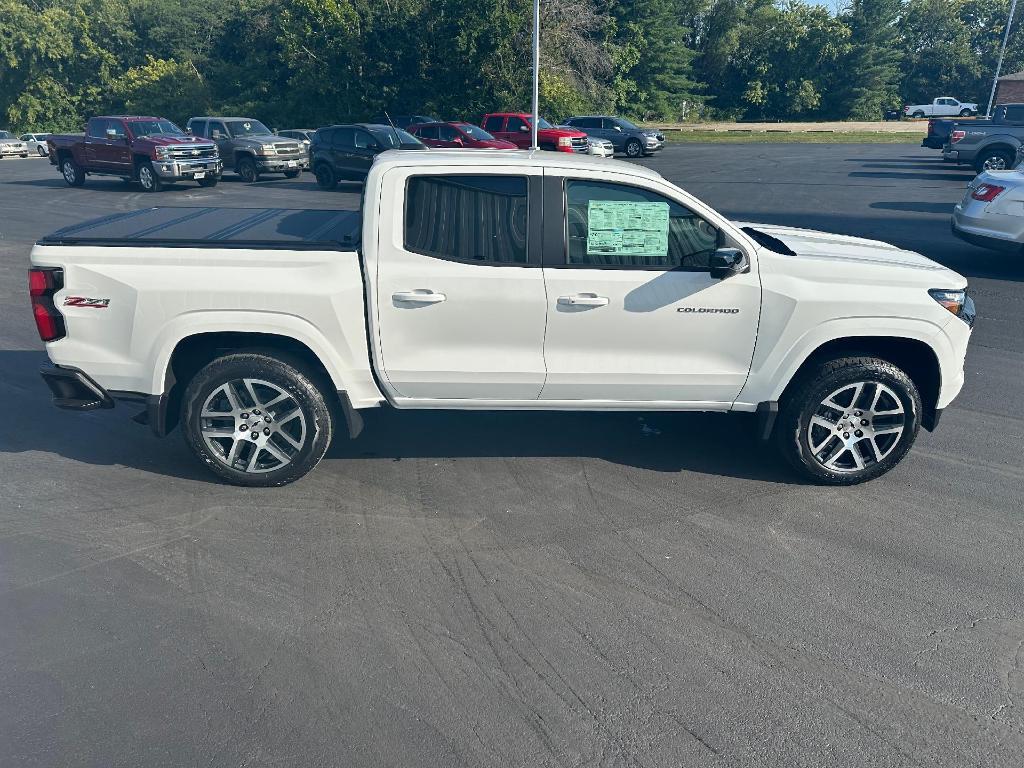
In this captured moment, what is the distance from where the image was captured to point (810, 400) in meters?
4.89

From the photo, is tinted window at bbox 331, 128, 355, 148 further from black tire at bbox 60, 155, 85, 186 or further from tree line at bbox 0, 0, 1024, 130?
tree line at bbox 0, 0, 1024, 130

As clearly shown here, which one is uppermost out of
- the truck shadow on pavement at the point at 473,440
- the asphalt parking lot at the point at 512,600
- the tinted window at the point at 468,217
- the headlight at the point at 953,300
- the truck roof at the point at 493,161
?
the truck roof at the point at 493,161

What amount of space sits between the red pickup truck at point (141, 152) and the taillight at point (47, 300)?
17.5 metres

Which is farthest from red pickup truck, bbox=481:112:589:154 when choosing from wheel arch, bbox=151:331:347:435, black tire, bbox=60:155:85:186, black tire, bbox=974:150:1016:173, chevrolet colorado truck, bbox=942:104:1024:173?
wheel arch, bbox=151:331:347:435

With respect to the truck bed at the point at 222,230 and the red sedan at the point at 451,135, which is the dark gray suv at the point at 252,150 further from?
the truck bed at the point at 222,230

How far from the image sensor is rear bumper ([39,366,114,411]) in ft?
15.7

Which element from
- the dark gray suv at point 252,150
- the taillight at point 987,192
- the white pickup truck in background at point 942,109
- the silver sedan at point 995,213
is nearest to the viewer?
the silver sedan at point 995,213

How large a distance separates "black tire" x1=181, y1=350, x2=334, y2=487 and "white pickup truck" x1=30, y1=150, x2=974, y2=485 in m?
0.01

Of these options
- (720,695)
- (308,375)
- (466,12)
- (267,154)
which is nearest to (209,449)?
(308,375)

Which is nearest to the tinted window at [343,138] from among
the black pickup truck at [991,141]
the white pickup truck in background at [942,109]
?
the black pickup truck at [991,141]

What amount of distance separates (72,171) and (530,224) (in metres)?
21.8

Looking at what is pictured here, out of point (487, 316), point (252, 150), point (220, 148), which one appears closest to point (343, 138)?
point (252, 150)

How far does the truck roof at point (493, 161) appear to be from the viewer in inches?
186

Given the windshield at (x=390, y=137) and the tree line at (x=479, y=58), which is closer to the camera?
the windshield at (x=390, y=137)
